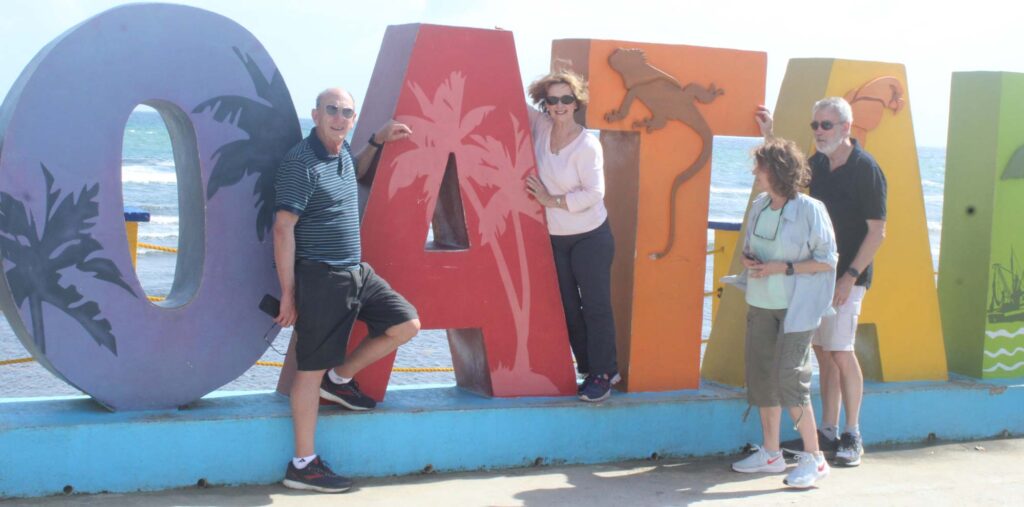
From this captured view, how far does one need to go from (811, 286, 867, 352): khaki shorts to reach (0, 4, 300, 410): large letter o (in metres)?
2.56

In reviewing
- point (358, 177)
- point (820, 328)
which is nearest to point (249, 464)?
point (358, 177)

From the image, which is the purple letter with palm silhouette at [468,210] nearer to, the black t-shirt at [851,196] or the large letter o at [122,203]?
the large letter o at [122,203]

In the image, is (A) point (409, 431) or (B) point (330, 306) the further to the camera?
(A) point (409, 431)

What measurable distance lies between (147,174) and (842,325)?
2502 cm

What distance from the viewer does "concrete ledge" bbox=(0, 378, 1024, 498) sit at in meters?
4.68

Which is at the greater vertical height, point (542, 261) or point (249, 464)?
point (542, 261)

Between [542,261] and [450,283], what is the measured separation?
18.6 inches

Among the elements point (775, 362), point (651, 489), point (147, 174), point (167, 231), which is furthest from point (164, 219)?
point (775, 362)

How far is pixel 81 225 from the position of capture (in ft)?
15.6

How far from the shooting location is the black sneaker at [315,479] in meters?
4.90

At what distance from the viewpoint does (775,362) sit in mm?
5266

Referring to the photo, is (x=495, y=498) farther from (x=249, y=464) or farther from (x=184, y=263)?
(x=184, y=263)

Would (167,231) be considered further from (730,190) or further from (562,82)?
(730,190)

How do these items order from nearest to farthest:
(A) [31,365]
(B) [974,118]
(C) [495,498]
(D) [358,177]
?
(C) [495,498] < (D) [358,177] < (B) [974,118] < (A) [31,365]
